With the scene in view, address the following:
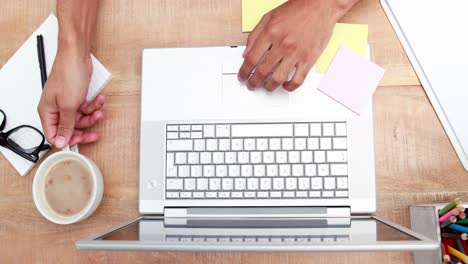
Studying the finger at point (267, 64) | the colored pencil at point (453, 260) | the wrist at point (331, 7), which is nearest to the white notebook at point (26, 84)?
the finger at point (267, 64)

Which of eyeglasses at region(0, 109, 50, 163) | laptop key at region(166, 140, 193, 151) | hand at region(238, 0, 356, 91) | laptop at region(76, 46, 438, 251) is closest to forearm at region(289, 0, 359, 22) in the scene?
hand at region(238, 0, 356, 91)

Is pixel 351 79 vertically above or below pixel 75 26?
below

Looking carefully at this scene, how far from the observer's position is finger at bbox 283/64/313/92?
649 millimetres

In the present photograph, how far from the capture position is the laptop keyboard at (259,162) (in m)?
0.64

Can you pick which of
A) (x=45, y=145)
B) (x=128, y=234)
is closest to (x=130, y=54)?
(x=45, y=145)

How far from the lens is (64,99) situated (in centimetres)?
67

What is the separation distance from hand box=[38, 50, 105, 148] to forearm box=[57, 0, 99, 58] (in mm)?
13

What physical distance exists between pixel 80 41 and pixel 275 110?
37 cm

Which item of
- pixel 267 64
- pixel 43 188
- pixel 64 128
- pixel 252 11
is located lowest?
pixel 43 188

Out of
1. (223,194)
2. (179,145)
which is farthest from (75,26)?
(223,194)

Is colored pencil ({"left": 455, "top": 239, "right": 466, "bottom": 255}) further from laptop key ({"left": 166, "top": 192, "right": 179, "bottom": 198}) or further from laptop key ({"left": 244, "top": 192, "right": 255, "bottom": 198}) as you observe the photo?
laptop key ({"left": 166, "top": 192, "right": 179, "bottom": 198})

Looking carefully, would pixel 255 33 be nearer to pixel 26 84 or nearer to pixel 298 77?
pixel 298 77

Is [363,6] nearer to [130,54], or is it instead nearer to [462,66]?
[462,66]

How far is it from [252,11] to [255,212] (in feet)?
1.18
